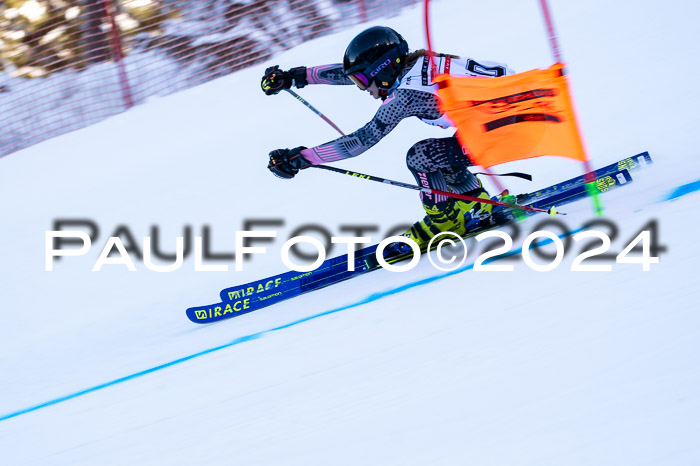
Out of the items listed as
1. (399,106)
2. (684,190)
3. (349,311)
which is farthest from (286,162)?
(684,190)

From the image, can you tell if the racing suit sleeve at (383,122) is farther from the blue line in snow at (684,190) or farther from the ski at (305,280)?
the blue line in snow at (684,190)

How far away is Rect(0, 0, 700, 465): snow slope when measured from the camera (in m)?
2.20

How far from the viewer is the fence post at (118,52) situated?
6.04 meters

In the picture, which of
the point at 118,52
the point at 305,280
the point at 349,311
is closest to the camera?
the point at 349,311

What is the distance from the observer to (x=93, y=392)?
3094 mm

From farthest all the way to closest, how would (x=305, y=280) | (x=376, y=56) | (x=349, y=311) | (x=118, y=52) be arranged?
(x=118, y=52) < (x=305, y=280) < (x=349, y=311) < (x=376, y=56)

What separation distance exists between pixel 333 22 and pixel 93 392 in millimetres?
4633

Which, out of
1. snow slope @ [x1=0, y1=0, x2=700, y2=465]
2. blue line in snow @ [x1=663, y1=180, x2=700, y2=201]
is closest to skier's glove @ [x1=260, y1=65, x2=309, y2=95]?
snow slope @ [x1=0, y1=0, x2=700, y2=465]

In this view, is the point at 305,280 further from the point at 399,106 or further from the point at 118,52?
the point at 118,52

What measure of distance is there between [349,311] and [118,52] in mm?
4277

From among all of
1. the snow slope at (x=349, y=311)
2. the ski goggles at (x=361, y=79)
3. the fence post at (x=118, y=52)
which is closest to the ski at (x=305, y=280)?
the snow slope at (x=349, y=311)

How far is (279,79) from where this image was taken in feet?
12.5

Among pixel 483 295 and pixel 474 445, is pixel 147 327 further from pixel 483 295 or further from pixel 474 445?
pixel 474 445

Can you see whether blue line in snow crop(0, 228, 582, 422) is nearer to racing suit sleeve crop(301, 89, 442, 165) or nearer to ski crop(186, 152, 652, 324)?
ski crop(186, 152, 652, 324)
